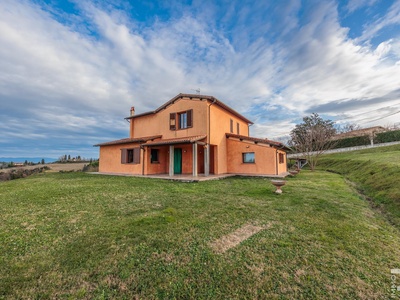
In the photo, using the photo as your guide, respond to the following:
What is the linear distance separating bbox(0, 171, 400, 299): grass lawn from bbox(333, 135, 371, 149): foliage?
32.3 m

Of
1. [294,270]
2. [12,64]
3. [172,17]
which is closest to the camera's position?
[294,270]

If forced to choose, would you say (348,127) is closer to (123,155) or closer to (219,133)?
(219,133)

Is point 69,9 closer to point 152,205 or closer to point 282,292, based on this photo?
point 152,205

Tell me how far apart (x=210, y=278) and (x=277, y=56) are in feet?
52.4

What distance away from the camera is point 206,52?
48.2ft

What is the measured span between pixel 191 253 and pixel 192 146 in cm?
1245

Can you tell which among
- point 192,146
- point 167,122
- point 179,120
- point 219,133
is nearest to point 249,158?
point 219,133

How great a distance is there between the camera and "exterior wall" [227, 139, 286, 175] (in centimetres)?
1454

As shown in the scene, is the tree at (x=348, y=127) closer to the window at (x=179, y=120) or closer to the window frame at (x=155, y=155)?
the window at (x=179, y=120)

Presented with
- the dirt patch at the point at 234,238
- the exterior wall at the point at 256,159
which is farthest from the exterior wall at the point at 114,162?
the dirt patch at the point at 234,238

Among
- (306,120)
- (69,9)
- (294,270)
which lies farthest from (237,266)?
(306,120)

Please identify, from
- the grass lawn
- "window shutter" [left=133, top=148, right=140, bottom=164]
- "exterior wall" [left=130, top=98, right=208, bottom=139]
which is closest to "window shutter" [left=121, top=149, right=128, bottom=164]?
"window shutter" [left=133, top=148, right=140, bottom=164]

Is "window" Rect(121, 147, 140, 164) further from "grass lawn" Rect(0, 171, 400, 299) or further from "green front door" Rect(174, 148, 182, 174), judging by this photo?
"grass lawn" Rect(0, 171, 400, 299)

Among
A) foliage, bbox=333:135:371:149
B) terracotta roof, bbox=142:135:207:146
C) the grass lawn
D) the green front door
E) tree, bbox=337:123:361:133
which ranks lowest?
the grass lawn
